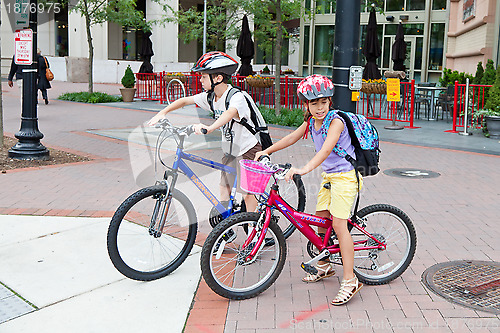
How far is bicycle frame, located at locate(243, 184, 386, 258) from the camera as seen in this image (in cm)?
413

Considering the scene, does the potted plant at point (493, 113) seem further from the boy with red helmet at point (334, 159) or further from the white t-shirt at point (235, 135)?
the boy with red helmet at point (334, 159)

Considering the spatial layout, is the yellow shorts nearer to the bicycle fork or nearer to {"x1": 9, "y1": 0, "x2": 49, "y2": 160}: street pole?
the bicycle fork

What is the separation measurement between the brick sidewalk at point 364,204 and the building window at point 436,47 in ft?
59.3

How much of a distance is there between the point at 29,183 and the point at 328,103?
5183 mm

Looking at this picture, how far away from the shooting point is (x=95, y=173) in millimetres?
8531

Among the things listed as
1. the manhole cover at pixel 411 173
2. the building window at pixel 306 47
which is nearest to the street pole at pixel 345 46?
the manhole cover at pixel 411 173

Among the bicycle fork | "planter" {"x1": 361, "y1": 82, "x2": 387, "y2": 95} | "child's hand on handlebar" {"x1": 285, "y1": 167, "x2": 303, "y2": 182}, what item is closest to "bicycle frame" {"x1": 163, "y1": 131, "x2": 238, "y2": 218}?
the bicycle fork

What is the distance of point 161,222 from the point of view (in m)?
4.44

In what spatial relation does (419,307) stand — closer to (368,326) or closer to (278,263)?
(368,326)

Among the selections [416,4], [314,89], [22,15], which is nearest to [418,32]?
[416,4]

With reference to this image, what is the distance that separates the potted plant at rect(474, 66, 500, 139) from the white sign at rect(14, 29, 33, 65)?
9659 mm

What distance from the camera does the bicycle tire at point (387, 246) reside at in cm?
444

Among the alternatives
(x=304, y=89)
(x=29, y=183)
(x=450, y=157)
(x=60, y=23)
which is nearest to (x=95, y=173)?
(x=29, y=183)

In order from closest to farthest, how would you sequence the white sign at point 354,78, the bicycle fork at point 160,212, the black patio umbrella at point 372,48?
the bicycle fork at point 160,212
the white sign at point 354,78
the black patio umbrella at point 372,48
